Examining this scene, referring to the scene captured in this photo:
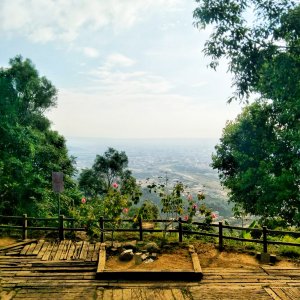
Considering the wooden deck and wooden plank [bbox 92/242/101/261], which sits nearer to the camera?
the wooden deck

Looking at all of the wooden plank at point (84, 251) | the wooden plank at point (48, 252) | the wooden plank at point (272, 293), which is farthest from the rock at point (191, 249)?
the wooden plank at point (48, 252)

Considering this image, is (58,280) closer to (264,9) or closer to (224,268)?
(224,268)

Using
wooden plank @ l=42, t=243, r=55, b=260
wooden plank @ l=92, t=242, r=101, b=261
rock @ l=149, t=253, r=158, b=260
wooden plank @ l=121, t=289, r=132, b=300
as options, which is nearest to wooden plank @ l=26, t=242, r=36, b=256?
wooden plank @ l=42, t=243, r=55, b=260

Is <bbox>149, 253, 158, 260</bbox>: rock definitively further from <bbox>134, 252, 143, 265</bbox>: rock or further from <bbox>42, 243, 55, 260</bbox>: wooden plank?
<bbox>42, 243, 55, 260</bbox>: wooden plank

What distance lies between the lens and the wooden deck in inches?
314

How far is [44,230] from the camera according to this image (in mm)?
13336

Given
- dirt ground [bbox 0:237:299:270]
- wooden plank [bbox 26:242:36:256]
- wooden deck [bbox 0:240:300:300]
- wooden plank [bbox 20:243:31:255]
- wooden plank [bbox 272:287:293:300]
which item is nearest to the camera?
wooden plank [bbox 272:287:293:300]

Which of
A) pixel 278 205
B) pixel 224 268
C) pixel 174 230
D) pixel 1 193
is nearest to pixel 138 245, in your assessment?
pixel 174 230

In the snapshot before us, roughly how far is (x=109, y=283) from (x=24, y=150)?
575 inches

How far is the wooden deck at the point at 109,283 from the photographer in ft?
26.1

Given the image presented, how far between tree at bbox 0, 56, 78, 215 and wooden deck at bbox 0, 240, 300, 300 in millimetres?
11078

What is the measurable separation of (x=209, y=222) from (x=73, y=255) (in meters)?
5.22

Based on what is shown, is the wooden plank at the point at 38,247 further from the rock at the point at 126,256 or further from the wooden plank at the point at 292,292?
the wooden plank at the point at 292,292

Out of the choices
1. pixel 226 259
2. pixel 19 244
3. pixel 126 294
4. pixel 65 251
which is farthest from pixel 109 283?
pixel 19 244
